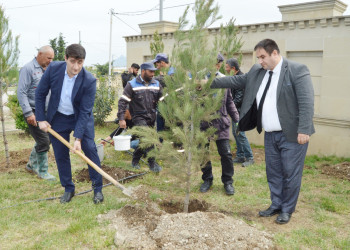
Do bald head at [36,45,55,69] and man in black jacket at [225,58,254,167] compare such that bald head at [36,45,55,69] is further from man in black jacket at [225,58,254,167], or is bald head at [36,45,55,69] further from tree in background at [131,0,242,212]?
man in black jacket at [225,58,254,167]

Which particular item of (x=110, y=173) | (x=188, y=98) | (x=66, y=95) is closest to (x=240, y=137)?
(x=110, y=173)

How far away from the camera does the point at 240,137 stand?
6863 mm

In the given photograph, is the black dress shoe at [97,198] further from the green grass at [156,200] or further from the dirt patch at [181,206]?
the dirt patch at [181,206]

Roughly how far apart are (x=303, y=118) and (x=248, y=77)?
0.89 m

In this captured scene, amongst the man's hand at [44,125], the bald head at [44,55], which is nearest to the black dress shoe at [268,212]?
the man's hand at [44,125]

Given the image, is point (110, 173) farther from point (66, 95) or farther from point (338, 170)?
point (338, 170)

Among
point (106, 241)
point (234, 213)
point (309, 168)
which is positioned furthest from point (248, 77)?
point (309, 168)

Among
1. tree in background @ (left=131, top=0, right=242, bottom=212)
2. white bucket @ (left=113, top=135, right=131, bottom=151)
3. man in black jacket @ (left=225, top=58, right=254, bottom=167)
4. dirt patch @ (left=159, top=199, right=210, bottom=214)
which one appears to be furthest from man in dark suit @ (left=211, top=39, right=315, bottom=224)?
white bucket @ (left=113, top=135, right=131, bottom=151)

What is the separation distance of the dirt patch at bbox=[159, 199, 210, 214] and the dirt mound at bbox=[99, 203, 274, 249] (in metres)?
0.60

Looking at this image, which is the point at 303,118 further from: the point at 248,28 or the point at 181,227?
the point at 248,28

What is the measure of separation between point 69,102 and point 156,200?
5.64 ft

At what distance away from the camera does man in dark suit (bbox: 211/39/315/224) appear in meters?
3.76

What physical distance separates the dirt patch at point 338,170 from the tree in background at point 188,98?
10.6 ft

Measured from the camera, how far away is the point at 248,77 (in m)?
4.24
